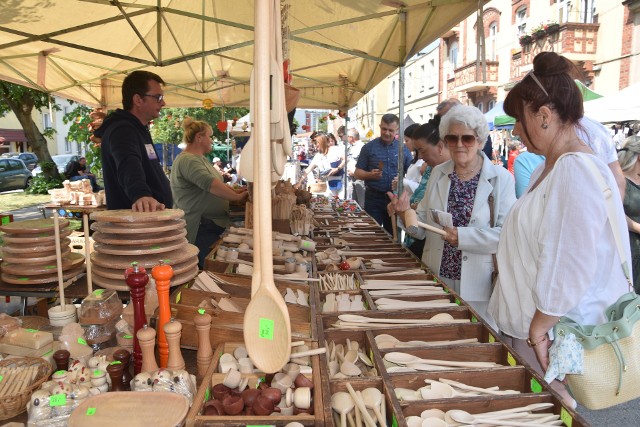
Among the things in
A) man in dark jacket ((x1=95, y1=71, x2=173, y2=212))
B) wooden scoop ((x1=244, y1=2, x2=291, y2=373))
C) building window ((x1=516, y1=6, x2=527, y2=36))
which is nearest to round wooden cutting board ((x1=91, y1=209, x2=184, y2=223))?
man in dark jacket ((x1=95, y1=71, x2=173, y2=212))

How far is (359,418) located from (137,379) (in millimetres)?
573

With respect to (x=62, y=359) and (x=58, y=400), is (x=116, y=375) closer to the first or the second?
(x=58, y=400)

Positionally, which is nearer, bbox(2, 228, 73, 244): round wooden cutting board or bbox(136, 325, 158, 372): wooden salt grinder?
bbox(136, 325, 158, 372): wooden salt grinder

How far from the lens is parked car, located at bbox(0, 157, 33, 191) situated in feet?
62.0

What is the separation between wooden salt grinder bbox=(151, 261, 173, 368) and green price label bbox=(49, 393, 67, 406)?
Answer: 0.29 meters

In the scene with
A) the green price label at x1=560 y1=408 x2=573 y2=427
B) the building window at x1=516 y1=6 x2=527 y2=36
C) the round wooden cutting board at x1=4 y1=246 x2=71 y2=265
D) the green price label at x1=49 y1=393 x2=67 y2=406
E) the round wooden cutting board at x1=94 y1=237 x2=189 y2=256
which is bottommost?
the green price label at x1=560 y1=408 x2=573 y2=427

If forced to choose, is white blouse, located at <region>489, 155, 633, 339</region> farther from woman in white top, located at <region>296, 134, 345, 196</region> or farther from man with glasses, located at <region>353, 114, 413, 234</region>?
woman in white top, located at <region>296, 134, 345, 196</region>

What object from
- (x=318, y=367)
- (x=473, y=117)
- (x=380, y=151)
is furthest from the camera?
(x=380, y=151)

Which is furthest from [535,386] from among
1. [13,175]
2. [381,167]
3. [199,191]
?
[13,175]

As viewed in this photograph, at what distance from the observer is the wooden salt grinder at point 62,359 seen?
129 centimetres

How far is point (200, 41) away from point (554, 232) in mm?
5084

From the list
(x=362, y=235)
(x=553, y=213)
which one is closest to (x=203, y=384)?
(x=553, y=213)

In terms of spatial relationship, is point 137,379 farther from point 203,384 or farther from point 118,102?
point 118,102

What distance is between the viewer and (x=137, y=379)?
1152mm
